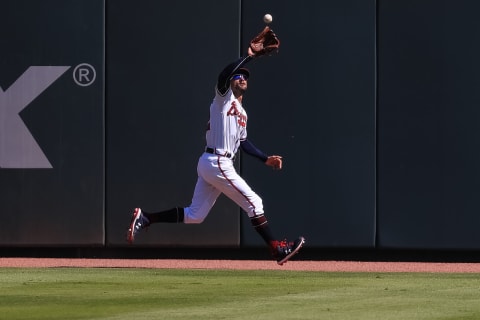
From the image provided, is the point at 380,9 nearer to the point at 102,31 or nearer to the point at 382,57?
the point at 382,57

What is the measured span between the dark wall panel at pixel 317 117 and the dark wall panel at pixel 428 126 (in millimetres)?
175

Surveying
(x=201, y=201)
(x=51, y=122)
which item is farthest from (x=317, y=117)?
(x=51, y=122)

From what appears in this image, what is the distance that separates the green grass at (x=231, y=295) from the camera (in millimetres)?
8250

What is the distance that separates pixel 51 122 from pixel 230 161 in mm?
2515

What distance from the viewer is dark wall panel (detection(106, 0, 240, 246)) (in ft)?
43.9

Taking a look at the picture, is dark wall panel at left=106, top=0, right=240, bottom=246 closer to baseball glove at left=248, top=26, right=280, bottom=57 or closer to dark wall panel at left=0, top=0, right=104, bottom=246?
dark wall panel at left=0, top=0, right=104, bottom=246

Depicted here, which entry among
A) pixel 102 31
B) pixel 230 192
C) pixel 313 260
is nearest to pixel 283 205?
pixel 313 260

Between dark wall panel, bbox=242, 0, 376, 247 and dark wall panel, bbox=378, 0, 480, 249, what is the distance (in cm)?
17

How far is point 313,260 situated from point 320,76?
1.90 metres

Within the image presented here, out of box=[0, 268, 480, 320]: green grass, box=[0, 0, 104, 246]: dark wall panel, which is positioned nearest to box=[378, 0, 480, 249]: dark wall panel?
→ box=[0, 268, 480, 320]: green grass

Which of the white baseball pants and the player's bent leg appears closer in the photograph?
the white baseball pants

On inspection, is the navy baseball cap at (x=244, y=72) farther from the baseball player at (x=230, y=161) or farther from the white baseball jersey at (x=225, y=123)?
the white baseball jersey at (x=225, y=123)

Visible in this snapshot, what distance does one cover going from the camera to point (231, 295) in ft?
31.4

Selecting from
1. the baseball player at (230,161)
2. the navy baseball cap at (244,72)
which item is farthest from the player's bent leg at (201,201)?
the navy baseball cap at (244,72)
